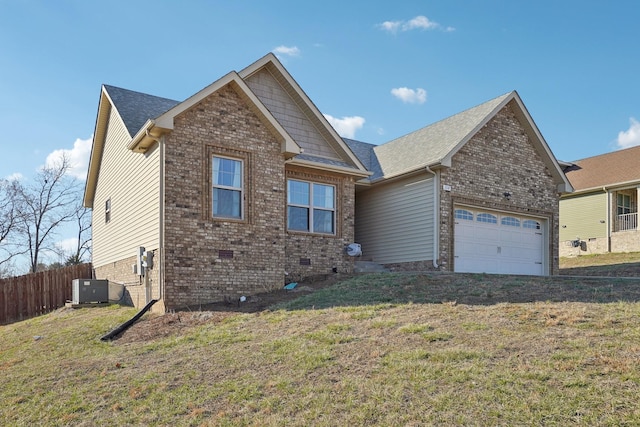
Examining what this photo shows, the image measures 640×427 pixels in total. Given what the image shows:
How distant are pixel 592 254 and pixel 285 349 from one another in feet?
84.3

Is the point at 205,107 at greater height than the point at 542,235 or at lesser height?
greater

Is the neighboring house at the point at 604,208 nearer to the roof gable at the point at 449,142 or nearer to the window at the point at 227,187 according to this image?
the roof gable at the point at 449,142

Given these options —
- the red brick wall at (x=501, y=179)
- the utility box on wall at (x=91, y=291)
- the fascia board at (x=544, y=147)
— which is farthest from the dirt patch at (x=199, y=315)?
the fascia board at (x=544, y=147)

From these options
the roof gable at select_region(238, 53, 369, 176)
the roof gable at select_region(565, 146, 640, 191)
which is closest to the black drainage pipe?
the roof gable at select_region(238, 53, 369, 176)

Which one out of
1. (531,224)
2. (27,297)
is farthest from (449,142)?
(27,297)

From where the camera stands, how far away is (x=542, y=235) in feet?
68.7

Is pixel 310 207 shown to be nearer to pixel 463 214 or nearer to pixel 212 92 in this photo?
pixel 212 92

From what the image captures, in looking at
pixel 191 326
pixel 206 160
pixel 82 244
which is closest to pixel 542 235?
pixel 206 160

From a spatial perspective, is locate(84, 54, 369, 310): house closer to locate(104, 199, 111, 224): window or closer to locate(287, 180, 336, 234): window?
locate(287, 180, 336, 234): window

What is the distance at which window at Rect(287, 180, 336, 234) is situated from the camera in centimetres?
1692

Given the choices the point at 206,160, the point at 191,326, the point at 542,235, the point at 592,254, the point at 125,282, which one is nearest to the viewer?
the point at 191,326

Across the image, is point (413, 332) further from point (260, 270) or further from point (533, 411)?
point (260, 270)

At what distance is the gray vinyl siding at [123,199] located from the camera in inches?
565

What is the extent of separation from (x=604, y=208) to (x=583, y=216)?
4.47 ft
